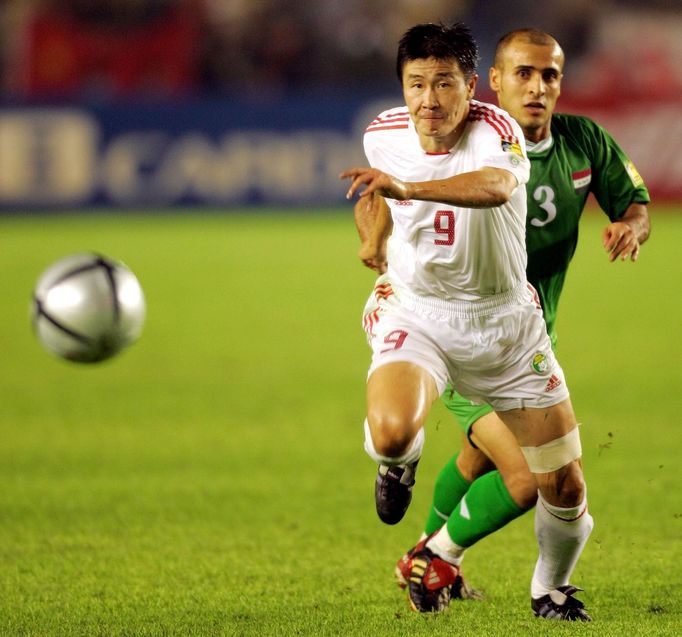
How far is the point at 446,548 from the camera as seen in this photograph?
4.63 metres

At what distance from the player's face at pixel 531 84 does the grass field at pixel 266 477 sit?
46.7 inches

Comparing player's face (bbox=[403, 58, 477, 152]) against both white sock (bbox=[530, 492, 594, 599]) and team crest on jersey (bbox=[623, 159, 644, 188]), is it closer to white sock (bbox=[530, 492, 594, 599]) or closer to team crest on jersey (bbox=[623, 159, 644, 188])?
team crest on jersey (bbox=[623, 159, 644, 188])

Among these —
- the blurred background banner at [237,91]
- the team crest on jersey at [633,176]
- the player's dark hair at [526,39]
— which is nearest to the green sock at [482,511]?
the team crest on jersey at [633,176]

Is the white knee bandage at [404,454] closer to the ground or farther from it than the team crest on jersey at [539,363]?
closer to the ground

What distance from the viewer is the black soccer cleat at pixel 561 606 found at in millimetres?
4328

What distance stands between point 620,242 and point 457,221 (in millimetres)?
601

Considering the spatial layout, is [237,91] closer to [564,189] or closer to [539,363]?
[564,189]

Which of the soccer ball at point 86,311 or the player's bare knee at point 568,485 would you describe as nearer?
the player's bare knee at point 568,485

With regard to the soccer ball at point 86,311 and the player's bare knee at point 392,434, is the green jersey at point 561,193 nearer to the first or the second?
the player's bare knee at point 392,434

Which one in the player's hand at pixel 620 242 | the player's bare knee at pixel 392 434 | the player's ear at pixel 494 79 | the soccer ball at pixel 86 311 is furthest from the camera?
the soccer ball at pixel 86 311

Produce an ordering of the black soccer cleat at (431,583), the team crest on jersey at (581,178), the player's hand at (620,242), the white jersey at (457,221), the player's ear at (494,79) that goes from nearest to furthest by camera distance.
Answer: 1. the white jersey at (457,221)
2. the player's hand at (620,242)
3. the black soccer cleat at (431,583)
4. the team crest on jersey at (581,178)
5. the player's ear at (494,79)

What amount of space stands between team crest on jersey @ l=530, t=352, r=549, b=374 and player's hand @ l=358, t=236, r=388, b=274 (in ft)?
2.31

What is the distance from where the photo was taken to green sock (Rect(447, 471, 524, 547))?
452cm

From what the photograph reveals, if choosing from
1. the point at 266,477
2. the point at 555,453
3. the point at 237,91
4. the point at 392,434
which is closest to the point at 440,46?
the point at 392,434
